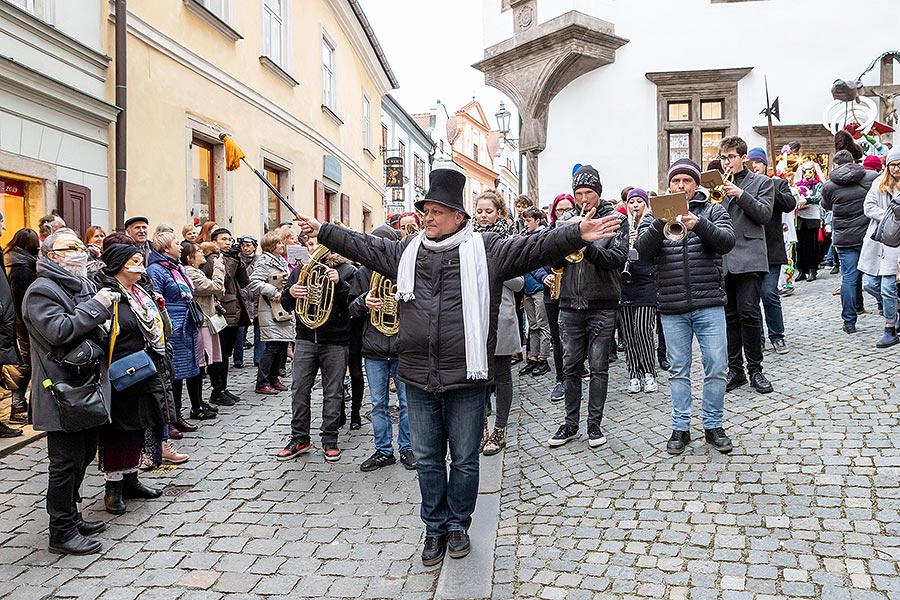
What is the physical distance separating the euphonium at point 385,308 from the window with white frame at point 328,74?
12610mm

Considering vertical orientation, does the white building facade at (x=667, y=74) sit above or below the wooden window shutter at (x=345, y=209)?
above

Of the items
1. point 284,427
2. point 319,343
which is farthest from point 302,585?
point 284,427

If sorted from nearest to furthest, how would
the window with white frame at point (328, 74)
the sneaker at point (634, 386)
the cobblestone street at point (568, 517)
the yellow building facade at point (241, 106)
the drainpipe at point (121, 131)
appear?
the cobblestone street at point (568, 517)
the sneaker at point (634, 386)
the drainpipe at point (121, 131)
the yellow building facade at point (241, 106)
the window with white frame at point (328, 74)

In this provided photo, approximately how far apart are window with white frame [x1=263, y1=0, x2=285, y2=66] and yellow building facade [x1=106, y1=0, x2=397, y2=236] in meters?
0.02

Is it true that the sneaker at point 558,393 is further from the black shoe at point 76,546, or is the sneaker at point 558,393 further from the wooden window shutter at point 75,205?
the wooden window shutter at point 75,205

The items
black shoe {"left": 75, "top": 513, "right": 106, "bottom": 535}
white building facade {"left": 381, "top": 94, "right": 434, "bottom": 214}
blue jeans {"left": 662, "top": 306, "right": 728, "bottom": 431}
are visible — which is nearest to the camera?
black shoe {"left": 75, "top": 513, "right": 106, "bottom": 535}

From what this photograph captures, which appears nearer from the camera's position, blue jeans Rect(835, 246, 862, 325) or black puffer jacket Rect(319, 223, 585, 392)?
black puffer jacket Rect(319, 223, 585, 392)

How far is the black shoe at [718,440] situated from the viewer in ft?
16.2

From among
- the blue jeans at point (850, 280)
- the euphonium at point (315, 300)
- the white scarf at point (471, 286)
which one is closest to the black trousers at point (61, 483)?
the euphonium at point (315, 300)

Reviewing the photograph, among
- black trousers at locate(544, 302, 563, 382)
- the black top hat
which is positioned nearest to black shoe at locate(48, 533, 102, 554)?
the black top hat

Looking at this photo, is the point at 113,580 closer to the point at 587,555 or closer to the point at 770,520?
the point at 587,555

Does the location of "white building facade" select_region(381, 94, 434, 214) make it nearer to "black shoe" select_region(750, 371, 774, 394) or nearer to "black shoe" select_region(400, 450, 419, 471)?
"black shoe" select_region(750, 371, 774, 394)

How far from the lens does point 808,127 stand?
13648 millimetres

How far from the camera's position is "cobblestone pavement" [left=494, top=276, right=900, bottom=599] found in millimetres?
3496
